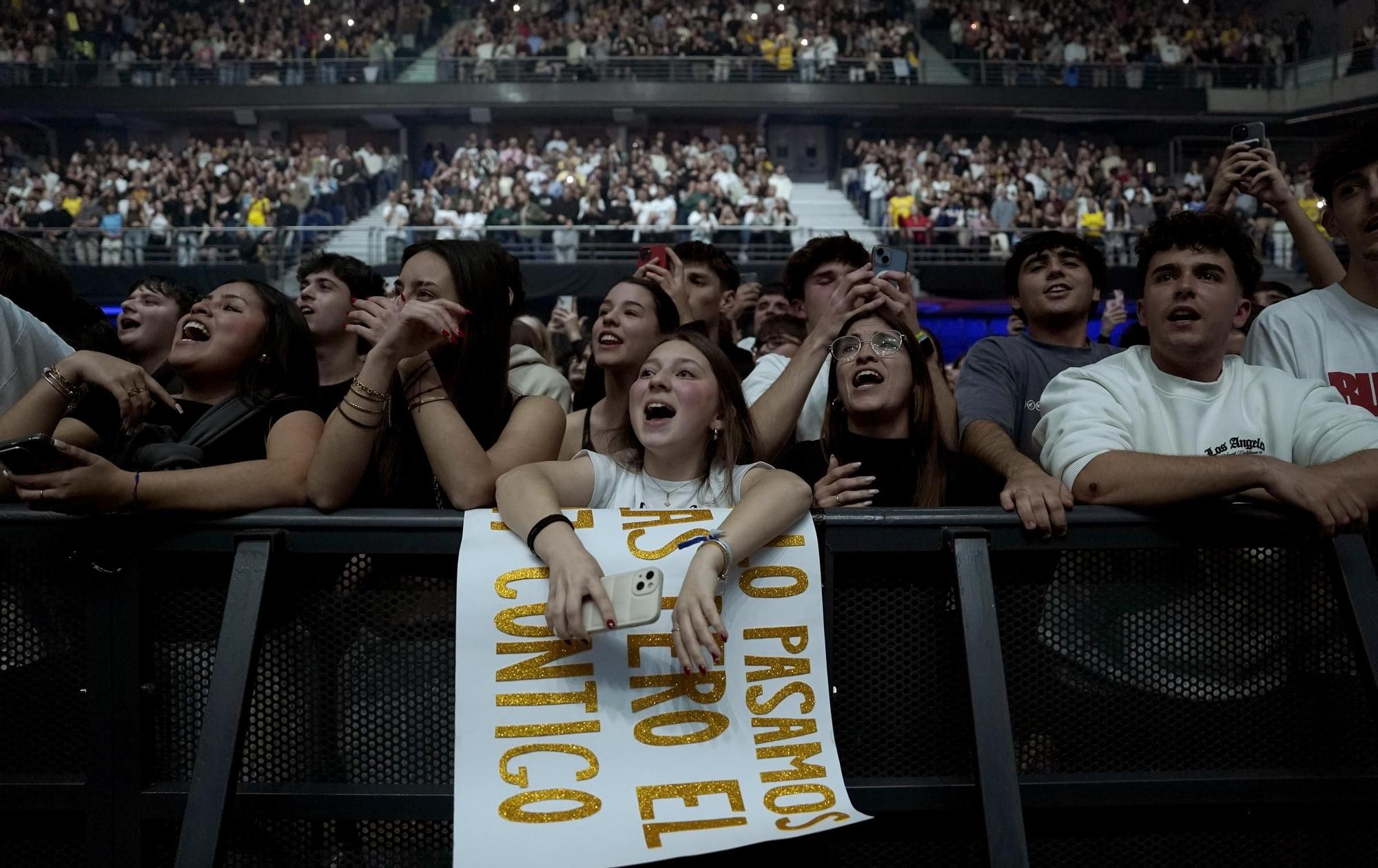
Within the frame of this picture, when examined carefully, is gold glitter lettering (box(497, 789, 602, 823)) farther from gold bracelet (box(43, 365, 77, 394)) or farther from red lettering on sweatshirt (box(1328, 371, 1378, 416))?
red lettering on sweatshirt (box(1328, 371, 1378, 416))

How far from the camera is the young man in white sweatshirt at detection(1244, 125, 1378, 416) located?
2594mm

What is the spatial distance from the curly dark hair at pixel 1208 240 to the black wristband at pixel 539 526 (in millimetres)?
1456

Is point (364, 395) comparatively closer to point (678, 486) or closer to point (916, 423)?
point (678, 486)

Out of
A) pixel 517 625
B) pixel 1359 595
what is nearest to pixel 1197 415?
pixel 1359 595

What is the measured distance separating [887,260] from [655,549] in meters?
1.22

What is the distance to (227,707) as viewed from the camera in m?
1.77

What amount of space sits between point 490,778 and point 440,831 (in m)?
0.19

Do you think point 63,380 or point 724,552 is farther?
point 63,380

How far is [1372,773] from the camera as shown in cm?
191

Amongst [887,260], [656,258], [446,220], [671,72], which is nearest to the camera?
[887,260]

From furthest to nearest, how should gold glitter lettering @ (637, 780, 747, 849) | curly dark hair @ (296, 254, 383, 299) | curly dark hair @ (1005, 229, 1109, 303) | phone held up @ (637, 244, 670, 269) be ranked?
curly dark hair @ (296, 254, 383, 299), phone held up @ (637, 244, 670, 269), curly dark hair @ (1005, 229, 1109, 303), gold glitter lettering @ (637, 780, 747, 849)

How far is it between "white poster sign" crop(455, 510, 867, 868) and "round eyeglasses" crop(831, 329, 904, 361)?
2.85 feet

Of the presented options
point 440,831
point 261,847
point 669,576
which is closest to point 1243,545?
point 669,576

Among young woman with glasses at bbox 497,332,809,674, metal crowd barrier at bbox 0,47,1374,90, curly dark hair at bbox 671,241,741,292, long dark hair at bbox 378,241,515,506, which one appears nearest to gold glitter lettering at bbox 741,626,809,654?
young woman with glasses at bbox 497,332,809,674
